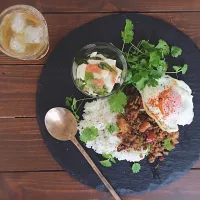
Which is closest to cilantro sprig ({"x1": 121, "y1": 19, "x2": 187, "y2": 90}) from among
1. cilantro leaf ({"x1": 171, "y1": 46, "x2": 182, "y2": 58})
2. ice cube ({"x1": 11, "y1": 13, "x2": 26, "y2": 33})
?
cilantro leaf ({"x1": 171, "y1": 46, "x2": 182, "y2": 58})

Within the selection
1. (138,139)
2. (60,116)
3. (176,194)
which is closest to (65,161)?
(60,116)

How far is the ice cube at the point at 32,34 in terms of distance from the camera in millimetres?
1626

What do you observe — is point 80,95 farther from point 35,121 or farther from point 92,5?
point 92,5

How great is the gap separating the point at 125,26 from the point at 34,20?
0.33 metres

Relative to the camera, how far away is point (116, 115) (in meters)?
1.72

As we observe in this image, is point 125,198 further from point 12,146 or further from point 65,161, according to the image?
point 12,146

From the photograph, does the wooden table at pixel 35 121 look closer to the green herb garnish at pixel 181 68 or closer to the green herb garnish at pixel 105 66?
the green herb garnish at pixel 181 68

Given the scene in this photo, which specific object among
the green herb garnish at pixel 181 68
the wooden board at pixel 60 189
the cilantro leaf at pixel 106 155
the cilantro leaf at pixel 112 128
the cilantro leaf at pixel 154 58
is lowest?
the wooden board at pixel 60 189

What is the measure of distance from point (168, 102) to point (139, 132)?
0.54ft

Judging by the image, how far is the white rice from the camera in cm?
172

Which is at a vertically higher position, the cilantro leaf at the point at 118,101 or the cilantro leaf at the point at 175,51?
the cilantro leaf at the point at 175,51

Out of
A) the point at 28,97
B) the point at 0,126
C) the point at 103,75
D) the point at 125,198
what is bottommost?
the point at 125,198

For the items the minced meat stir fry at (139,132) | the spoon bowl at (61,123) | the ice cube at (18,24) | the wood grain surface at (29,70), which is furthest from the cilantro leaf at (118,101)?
the ice cube at (18,24)

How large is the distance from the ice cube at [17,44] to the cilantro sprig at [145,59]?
0.36 meters
